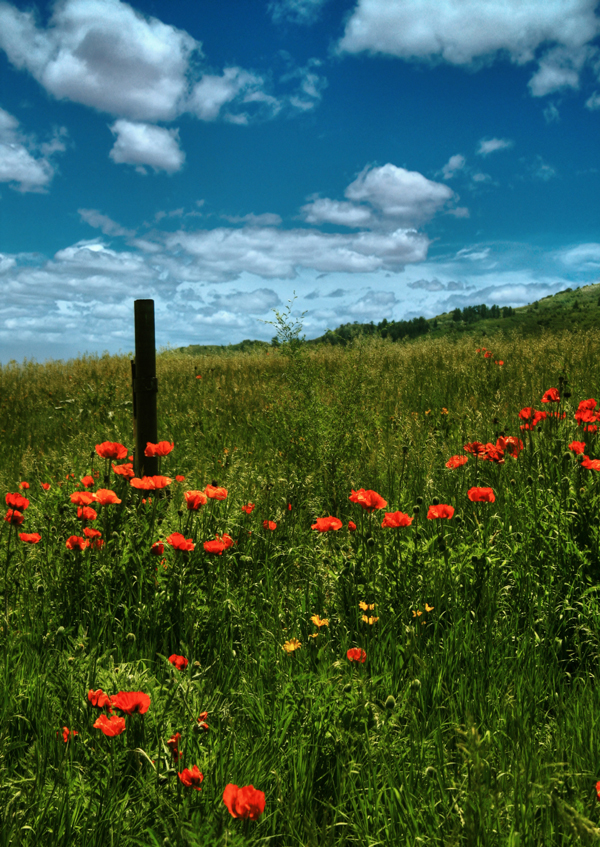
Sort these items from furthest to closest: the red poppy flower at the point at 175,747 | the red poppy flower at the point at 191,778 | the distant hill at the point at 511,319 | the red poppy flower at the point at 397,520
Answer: the distant hill at the point at 511,319 < the red poppy flower at the point at 397,520 < the red poppy flower at the point at 175,747 < the red poppy flower at the point at 191,778

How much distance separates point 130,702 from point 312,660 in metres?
0.88

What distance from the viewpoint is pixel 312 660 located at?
203 cm

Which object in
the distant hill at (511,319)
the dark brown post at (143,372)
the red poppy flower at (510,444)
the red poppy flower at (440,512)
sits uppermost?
the distant hill at (511,319)

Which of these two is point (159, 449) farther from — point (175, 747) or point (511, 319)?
point (511, 319)

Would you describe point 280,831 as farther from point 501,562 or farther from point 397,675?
point 501,562

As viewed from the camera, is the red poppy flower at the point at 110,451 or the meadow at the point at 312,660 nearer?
the meadow at the point at 312,660

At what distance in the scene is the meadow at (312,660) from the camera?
133cm

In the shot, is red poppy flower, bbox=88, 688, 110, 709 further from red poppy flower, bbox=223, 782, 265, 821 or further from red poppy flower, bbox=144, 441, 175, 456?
red poppy flower, bbox=144, 441, 175, 456

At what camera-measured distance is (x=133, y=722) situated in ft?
5.05

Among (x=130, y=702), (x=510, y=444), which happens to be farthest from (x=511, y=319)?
(x=130, y=702)

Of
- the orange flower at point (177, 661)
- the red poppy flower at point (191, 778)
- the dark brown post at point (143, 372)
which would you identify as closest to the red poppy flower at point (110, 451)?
the orange flower at point (177, 661)

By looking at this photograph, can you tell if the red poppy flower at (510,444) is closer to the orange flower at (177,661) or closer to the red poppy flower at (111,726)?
the orange flower at (177,661)

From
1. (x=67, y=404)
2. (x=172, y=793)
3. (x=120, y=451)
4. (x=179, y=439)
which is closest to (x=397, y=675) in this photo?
(x=172, y=793)

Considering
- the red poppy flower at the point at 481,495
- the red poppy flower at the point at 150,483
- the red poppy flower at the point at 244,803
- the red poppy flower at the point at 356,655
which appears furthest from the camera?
the red poppy flower at the point at 481,495
